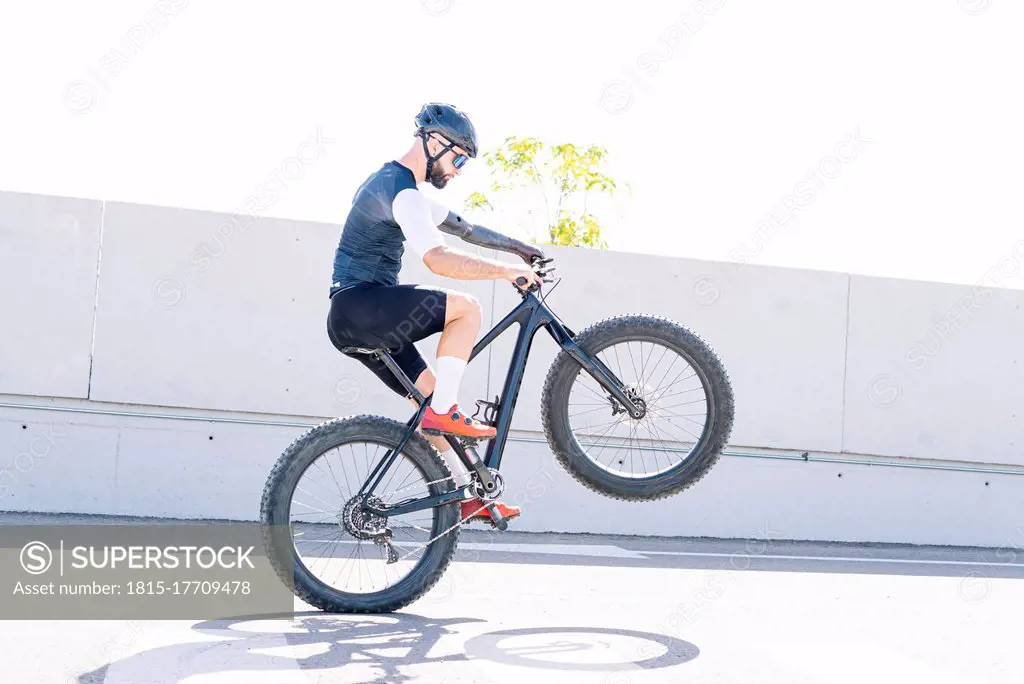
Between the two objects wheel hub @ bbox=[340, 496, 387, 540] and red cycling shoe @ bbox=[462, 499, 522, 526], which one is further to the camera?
red cycling shoe @ bbox=[462, 499, 522, 526]

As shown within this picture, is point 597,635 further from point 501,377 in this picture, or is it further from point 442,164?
point 501,377

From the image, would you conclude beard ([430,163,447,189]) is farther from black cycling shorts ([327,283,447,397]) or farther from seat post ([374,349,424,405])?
seat post ([374,349,424,405])

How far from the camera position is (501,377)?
346 inches

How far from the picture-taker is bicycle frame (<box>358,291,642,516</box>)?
4828mm

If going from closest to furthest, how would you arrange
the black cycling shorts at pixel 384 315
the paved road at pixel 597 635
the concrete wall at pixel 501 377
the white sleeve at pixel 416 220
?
the paved road at pixel 597 635 → the white sleeve at pixel 416 220 → the black cycling shorts at pixel 384 315 → the concrete wall at pixel 501 377

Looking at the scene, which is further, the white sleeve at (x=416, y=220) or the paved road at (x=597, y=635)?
the white sleeve at (x=416, y=220)

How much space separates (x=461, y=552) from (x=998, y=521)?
197 inches

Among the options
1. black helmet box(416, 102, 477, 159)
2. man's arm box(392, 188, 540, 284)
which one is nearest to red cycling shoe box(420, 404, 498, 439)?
man's arm box(392, 188, 540, 284)

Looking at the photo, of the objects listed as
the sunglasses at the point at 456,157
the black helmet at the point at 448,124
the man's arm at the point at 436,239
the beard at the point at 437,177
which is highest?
the black helmet at the point at 448,124

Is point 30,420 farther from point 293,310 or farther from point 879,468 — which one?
point 879,468

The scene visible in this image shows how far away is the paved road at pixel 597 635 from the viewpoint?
12.8 feet

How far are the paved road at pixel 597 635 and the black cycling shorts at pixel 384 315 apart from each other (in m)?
1.22

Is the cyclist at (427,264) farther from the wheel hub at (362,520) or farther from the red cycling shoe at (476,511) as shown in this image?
the wheel hub at (362,520)

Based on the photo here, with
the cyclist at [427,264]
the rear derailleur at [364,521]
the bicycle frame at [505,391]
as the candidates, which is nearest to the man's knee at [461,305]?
the cyclist at [427,264]
